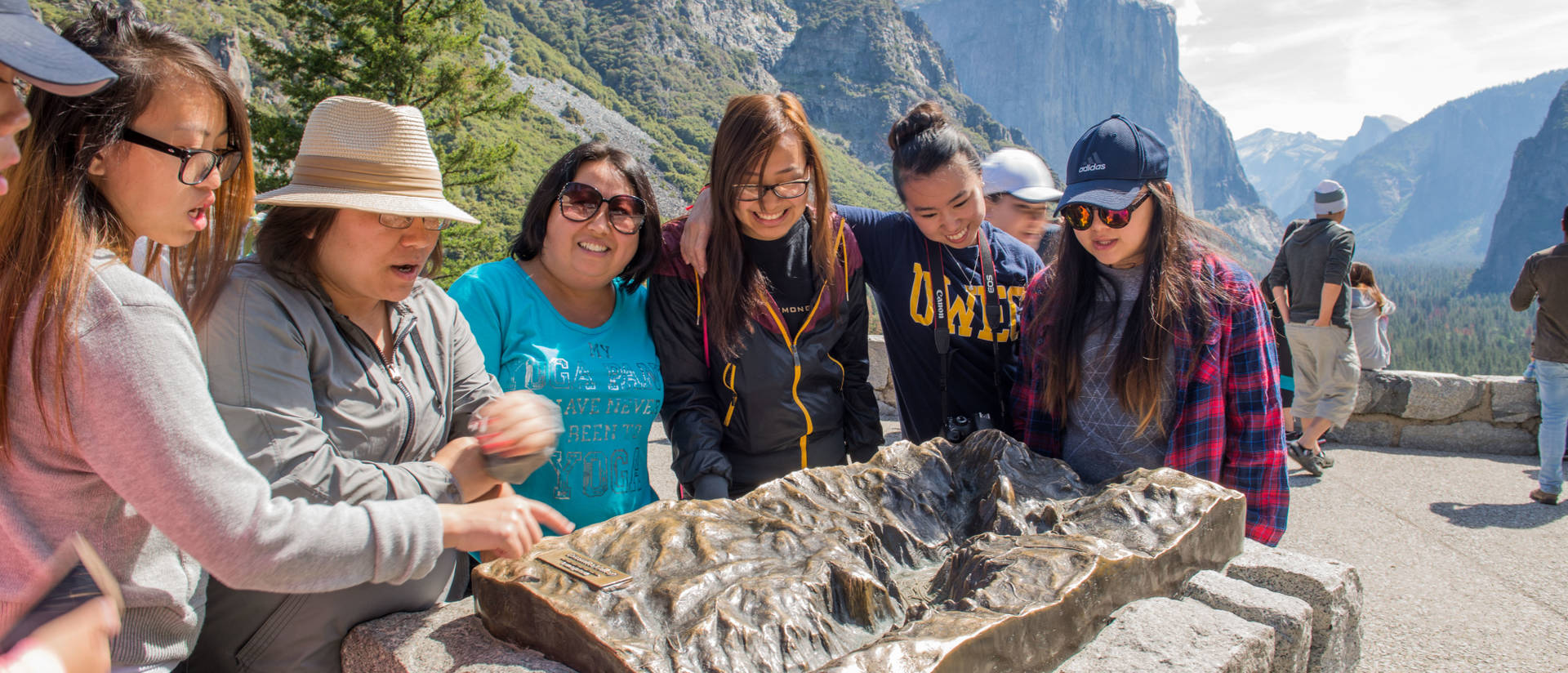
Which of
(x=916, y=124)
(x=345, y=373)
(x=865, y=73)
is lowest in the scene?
(x=345, y=373)

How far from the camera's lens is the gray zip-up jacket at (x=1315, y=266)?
567cm

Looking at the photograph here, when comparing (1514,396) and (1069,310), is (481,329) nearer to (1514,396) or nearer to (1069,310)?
(1069,310)

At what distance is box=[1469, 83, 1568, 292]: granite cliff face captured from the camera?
81812mm

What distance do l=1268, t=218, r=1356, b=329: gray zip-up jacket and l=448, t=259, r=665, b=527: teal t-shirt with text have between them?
212 inches

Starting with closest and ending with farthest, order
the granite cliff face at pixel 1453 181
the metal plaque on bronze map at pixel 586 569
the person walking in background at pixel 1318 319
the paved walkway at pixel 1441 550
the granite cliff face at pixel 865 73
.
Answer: the metal plaque on bronze map at pixel 586 569 < the paved walkway at pixel 1441 550 < the person walking in background at pixel 1318 319 < the granite cliff face at pixel 865 73 < the granite cliff face at pixel 1453 181

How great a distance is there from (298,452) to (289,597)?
0.35 m

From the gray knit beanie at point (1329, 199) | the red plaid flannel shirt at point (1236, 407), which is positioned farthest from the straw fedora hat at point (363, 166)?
the gray knit beanie at point (1329, 199)

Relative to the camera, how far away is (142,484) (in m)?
1.08

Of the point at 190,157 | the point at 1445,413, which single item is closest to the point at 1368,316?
the point at 1445,413

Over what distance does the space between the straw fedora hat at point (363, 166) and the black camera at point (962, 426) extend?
1.53 meters

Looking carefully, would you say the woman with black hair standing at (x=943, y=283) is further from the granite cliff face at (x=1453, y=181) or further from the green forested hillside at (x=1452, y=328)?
the granite cliff face at (x=1453, y=181)

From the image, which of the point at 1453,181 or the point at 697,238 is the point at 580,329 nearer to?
the point at 697,238

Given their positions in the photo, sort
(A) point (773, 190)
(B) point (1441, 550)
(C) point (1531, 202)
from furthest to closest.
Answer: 1. (C) point (1531, 202)
2. (B) point (1441, 550)
3. (A) point (773, 190)

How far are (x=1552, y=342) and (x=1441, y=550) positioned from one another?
1.49m
